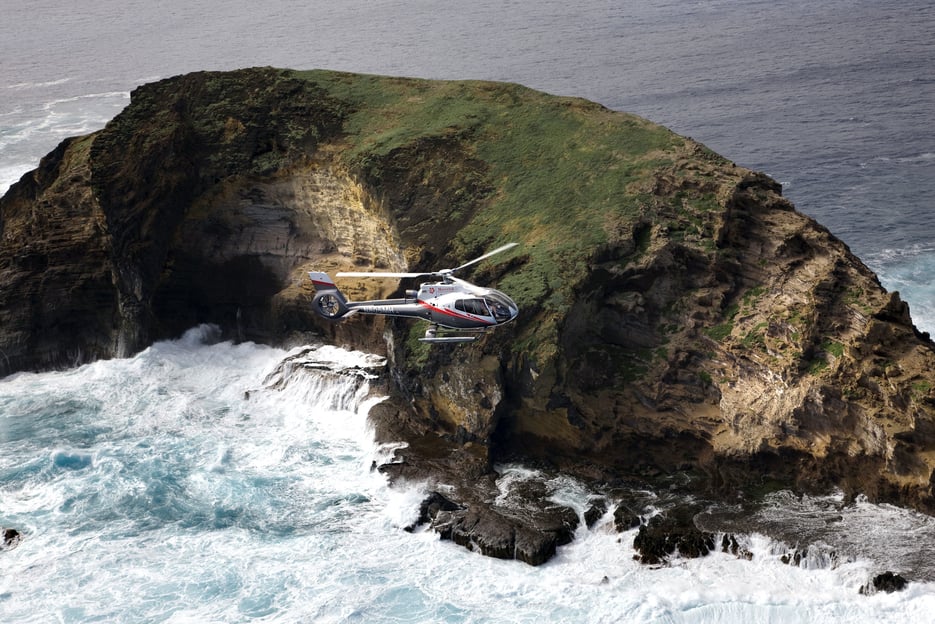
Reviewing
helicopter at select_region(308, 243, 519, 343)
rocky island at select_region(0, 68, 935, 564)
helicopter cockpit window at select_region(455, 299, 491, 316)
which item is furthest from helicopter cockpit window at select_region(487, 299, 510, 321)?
rocky island at select_region(0, 68, 935, 564)

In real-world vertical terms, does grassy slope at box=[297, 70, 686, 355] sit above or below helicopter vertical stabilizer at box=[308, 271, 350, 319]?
above

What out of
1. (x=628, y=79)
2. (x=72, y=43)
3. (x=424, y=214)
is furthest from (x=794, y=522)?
(x=72, y=43)

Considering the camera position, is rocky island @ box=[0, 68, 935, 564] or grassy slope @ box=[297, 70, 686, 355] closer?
rocky island @ box=[0, 68, 935, 564]

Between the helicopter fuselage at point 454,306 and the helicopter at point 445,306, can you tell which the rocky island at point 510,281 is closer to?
the helicopter at point 445,306

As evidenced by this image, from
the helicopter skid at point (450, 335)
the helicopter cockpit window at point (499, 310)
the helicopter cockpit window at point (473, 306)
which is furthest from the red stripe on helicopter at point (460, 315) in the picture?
the helicopter skid at point (450, 335)

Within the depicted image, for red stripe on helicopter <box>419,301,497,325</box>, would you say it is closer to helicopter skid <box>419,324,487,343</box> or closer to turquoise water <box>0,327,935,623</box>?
helicopter skid <box>419,324,487,343</box>

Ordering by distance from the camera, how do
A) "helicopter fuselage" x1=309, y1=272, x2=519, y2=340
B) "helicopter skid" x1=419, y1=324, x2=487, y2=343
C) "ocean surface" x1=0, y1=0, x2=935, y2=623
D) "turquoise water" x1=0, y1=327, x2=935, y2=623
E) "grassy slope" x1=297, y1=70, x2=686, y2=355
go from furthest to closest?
"grassy slope" x1=297, y1=70, x2=686, y2=355, "helicopter skid" x1=419, y1=324, x2=487, y2=343, "helicopter fuselage" x1=309, y1=272, x2=519, y2=340, "ocean surface" x1=0, y1=0, x2=935, y2=623, "turquoise water" x1=0, y1=327, x2=935, y2=623

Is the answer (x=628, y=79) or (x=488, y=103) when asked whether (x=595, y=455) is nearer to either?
(x=488, y=103)

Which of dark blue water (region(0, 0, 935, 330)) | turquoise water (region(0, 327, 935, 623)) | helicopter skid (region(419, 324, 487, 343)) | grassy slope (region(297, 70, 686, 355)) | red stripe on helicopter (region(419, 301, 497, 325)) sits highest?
dark blue water (region(0, 0, 935, 330))

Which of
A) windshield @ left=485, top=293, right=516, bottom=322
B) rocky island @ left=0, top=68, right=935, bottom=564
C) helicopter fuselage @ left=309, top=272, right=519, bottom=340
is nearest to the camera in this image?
rocky island @ left=0, top=68, right=935, bottom=564
